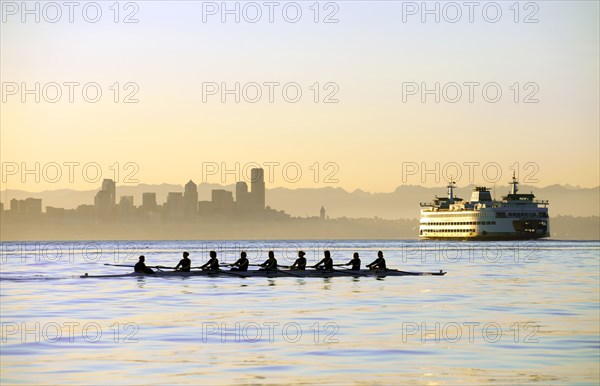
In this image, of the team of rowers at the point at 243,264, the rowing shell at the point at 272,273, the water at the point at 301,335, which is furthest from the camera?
the team of rowers at the point at 243,264

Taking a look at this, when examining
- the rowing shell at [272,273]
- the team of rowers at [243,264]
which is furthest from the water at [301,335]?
the team of rowers at [243,264]

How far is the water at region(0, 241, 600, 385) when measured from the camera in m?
22.4

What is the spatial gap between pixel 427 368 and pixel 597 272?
5285 centimetres

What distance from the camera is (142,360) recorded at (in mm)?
24344

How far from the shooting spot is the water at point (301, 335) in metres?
22.4

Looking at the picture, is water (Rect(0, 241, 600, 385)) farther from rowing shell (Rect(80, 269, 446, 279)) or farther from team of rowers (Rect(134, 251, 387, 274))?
team of rowers (Rect(134, 251, 387, 274))

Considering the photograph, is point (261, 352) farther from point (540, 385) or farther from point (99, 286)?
point (99, 286)

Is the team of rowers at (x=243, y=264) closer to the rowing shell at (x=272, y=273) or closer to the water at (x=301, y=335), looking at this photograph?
the rowing shell at (x=272, y=273)

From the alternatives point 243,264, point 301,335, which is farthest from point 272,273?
point 301,335

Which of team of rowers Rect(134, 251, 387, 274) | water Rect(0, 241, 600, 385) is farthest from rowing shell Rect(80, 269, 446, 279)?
water Rect(0, 241, 600, 385)

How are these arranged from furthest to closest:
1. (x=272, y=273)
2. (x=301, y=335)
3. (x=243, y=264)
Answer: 1. (x=243, y=264)
2. (x=272, y=273)
3. (x=301, y=335)

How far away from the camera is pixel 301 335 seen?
29.7 meters

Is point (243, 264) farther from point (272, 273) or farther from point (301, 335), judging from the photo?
point (301, 335)

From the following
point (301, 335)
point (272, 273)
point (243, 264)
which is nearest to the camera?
point (301, 335)
